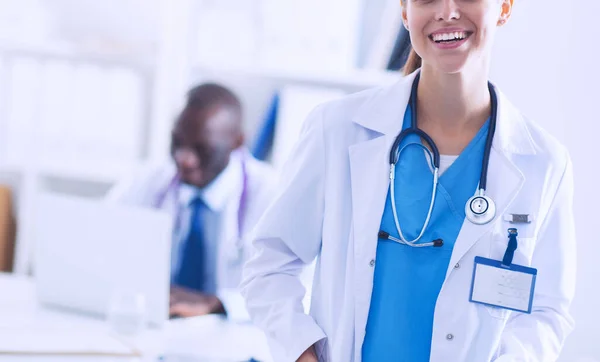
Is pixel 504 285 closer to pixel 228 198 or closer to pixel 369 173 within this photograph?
pixel 369 173

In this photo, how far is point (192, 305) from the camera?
6.90ft

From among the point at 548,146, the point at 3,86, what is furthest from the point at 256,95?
the point at 548,146

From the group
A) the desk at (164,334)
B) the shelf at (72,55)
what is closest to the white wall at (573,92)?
the desk at (164,334)

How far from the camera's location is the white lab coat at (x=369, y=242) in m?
1.24

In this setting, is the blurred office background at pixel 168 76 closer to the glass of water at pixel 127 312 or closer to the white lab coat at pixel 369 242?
the glass of water at pixel 127 312

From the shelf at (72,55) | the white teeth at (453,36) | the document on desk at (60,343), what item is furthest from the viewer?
the shelf at (72,55)

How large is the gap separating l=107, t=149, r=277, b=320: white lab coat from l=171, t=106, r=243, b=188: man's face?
1.9 inches

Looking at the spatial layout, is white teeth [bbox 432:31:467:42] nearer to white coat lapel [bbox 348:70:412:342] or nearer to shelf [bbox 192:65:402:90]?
white coat lapel [bbox 348:70:412:342]

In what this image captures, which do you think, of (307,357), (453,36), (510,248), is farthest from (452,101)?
(307,357)

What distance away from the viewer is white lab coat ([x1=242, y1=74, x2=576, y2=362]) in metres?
1.24

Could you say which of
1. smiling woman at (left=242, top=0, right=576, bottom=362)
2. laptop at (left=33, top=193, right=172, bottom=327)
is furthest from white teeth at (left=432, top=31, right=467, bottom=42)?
laptop at (left=33, top=193, right=172, bottom=327)

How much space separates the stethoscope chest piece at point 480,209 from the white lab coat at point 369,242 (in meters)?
0.01

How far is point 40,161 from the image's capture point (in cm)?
245

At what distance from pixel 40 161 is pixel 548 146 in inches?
71.9
